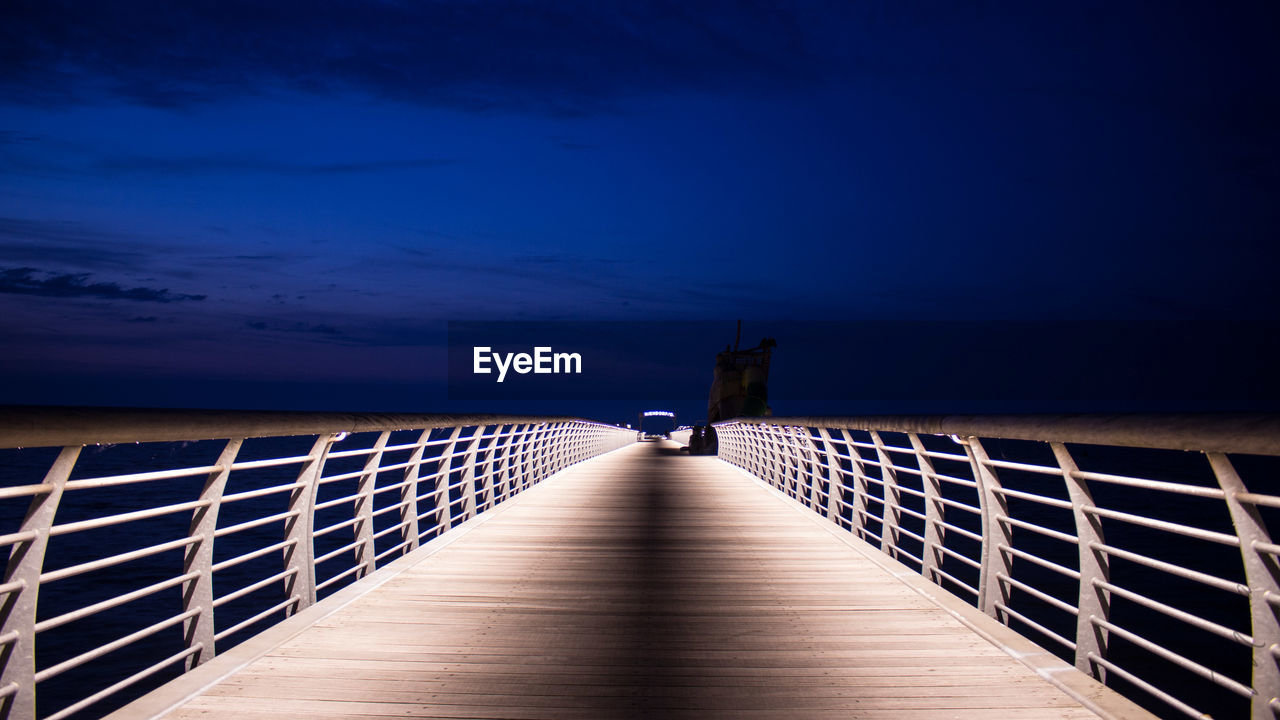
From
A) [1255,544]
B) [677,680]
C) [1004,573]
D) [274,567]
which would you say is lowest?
[274,567]

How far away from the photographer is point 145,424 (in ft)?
9.40

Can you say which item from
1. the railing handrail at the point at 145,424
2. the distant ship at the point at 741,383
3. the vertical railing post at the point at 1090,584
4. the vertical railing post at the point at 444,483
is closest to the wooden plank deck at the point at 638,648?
the vertical railing post at the point at 1090,584

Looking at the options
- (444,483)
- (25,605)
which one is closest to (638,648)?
(25,605)

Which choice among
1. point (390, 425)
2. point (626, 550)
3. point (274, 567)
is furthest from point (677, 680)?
point (274, 567)

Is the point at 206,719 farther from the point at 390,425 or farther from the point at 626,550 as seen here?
the point at 626,550

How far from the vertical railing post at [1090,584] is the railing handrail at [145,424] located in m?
3.43

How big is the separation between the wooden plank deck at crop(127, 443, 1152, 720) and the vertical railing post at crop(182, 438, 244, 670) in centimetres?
27

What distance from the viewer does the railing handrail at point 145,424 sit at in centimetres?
230

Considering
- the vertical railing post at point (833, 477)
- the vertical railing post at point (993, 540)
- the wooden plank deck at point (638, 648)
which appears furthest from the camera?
the vertical railing post at point (833, 477)

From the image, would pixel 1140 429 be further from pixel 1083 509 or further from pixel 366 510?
pixel 366 510

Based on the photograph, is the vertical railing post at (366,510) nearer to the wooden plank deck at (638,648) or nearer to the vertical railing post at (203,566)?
the wooden plank deck at (638,648)

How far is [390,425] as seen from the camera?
5531 mm

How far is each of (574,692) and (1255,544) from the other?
8.10ft

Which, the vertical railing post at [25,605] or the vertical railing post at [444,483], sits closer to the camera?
the vertical railing post at [25,605]
